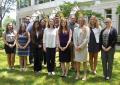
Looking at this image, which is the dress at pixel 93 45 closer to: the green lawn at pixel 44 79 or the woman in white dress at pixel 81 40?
the woman in white dress at pixel 81 40

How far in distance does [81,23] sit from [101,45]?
0.96 metres

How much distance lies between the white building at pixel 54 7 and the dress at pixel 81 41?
18.1m

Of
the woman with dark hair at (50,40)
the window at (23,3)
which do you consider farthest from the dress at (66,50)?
the window at (23,3)

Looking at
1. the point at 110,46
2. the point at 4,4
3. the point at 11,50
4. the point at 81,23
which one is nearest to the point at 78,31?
the point at 81,23

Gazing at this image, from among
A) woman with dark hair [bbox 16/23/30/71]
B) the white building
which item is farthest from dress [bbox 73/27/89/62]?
the white building

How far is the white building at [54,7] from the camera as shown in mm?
35341

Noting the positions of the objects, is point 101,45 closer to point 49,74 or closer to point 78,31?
point 78,31

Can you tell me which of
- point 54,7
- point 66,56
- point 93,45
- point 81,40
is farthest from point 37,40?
point 54,7

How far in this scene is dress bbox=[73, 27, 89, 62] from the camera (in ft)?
40.0

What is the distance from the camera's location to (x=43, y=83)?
480 inches

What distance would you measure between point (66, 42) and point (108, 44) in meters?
1.36

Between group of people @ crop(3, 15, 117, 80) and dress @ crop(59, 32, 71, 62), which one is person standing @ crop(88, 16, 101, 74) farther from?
dress @ crop(59, 32, 71, 62)

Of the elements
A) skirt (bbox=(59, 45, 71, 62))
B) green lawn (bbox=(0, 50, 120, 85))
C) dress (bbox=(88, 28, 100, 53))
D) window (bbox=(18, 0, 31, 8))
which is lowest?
green lawn (bbox=(0, 50, 120, 85))

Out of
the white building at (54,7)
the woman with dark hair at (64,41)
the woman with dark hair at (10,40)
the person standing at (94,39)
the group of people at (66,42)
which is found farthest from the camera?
the white building at (54,7)
